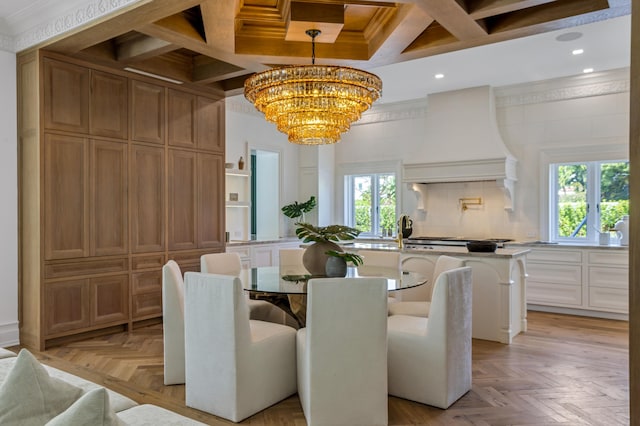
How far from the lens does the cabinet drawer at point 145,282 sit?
4.72m

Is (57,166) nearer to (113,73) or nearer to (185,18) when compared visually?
(113,73)

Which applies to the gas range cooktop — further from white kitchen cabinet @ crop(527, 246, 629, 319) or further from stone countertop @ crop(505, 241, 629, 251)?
white kitchen cabinet @ crop(527, 246, 629, 319)

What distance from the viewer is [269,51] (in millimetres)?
4090

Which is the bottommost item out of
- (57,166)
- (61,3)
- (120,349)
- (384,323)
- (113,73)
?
(120,349)

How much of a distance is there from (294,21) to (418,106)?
392cm

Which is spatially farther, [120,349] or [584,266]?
[584,266]

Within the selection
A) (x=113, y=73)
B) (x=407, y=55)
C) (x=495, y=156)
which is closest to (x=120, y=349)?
(x=113, y=73)

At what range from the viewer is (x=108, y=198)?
4461mm

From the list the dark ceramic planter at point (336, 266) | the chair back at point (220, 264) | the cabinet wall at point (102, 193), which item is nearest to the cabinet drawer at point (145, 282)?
the cabinet wall at point (102, 193)

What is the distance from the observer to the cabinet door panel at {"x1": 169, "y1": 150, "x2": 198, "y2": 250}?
5.03 metres

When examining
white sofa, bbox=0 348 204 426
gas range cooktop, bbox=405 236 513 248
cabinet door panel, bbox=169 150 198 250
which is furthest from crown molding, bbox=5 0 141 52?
gas range cooktop, bbox=405 236 513 248

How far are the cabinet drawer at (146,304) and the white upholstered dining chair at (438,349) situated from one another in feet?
9.30

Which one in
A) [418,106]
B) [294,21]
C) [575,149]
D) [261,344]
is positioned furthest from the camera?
[418,106]

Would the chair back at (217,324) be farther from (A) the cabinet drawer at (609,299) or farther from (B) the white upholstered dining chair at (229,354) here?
(A) the cabinet drawer at (609,299)
